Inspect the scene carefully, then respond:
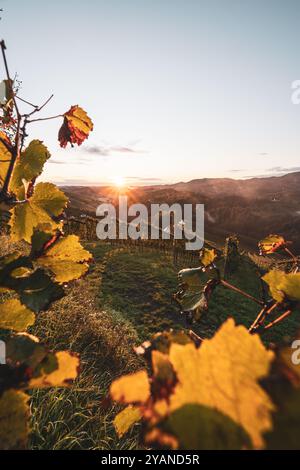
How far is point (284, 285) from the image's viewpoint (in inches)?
30.1

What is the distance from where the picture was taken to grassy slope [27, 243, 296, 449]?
2666 millimetres

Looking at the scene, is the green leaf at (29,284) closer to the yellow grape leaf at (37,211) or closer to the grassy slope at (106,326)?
the yellow grape leaf at (37,211)

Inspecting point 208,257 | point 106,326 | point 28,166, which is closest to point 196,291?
point 208,257

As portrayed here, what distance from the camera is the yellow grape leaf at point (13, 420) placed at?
56 centimetres

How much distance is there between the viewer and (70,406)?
296cm

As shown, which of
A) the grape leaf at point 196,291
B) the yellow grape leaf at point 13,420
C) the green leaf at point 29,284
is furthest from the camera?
the grape leaf at point 196,291

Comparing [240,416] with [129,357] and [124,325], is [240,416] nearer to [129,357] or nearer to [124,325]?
[129,357]

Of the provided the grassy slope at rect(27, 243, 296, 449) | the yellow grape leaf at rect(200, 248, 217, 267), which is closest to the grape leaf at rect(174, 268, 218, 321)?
the yellow grape leaf at rect(200, 248, 217, 267)

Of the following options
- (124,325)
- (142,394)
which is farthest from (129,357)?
(142,394)

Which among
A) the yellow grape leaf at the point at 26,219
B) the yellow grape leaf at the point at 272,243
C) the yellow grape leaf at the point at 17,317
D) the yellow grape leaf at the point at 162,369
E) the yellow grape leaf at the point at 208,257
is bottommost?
the yellow grape leaf at the point at 17,317

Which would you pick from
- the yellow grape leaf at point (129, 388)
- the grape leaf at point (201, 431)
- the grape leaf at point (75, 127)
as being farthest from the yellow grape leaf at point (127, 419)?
the grape leaf at point (75, 127)

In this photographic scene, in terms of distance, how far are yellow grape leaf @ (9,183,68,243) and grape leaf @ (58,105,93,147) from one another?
325 mm

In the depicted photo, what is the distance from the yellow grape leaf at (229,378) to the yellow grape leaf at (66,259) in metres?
0.51

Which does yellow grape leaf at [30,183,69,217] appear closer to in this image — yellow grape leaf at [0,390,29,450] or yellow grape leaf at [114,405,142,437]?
yellow grape leaf at [0,390,29,450]
